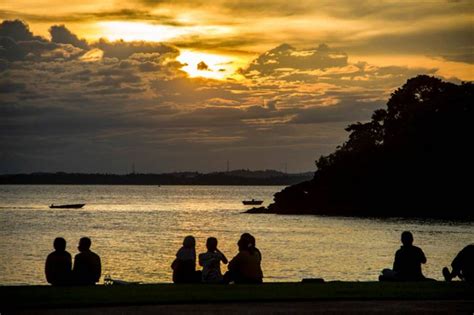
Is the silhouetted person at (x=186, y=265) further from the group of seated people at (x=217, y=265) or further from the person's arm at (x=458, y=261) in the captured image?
the person's arm at (x=458, y=261)

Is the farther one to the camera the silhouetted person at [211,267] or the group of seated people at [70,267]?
the silhouetted person at [211,267]

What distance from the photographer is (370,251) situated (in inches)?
3019

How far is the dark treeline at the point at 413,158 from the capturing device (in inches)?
4973

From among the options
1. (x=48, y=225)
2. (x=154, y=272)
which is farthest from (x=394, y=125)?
(x=154, y=272)

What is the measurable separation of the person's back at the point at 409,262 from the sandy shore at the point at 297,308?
4594 mm

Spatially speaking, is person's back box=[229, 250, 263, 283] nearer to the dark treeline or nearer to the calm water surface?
the calm water surface

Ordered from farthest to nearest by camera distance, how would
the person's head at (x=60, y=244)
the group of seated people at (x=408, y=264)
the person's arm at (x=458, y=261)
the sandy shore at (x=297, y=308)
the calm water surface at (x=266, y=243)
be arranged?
the calm water surface at (x=266, y=243) < the group of seated people at (x=408, y=264) < the person's head at (x=60, y=244) < the person's arm at (x=458, y=261) < the sandy shore at (x=297, y=308)

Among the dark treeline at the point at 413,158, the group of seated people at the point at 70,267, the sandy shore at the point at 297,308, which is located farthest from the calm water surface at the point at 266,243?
the sandy shore at the point at 297,308

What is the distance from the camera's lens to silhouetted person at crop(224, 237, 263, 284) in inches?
848

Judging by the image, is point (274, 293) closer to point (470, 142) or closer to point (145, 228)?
point (145, 228)

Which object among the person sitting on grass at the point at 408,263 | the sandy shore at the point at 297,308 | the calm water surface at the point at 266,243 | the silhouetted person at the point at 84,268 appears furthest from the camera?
the calm water surface at the point at 266,243

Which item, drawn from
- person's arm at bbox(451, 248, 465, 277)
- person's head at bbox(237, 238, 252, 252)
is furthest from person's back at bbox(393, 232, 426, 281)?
person's head at bbox(237, 238, 252, 252)

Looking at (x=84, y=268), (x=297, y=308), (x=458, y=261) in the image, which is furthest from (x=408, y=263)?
(x=84, y=268)

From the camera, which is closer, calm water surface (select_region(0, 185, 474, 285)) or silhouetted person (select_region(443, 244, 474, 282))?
silhouetted person (select_region(443, 244, 474, 282))
